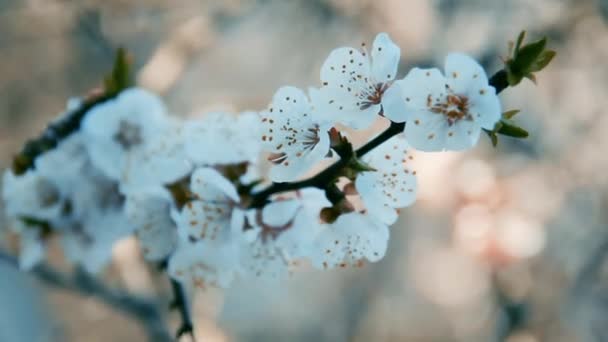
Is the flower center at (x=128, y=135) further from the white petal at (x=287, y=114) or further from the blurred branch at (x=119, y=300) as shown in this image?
the blurred branch at (x=119, y=300)

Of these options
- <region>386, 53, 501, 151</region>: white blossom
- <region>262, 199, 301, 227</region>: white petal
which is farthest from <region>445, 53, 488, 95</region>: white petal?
<region>262, 199, 301, 227</region>: white petal

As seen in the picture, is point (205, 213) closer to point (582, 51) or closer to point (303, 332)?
point (582, 51)

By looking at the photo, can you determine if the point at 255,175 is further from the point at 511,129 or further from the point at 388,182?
the point at 511,129

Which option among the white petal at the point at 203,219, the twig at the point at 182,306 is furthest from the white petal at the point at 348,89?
the twig at the point at 182,306

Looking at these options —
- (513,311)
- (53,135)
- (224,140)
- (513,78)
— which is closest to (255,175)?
(224,140)

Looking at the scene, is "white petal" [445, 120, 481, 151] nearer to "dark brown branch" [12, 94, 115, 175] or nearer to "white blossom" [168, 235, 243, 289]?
"white blossom" [168, 235, 243, 289]

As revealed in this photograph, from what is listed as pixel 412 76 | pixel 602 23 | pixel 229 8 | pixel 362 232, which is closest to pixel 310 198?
pixel 362 232
